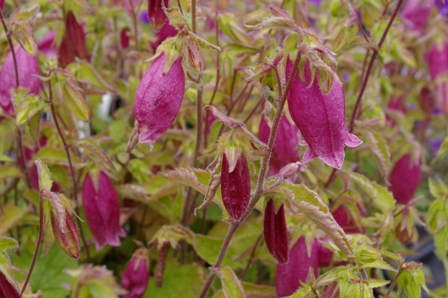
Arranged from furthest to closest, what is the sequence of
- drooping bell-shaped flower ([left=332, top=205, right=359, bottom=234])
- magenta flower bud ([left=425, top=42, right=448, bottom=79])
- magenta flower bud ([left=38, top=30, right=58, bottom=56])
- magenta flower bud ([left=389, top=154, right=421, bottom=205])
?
magenta flower bud ([left=425, top=42, right=448, bottom=79]) < magenta flower bud ([left=389, top=154, right=421, bottom=205]) < magenta flower bud ([left=38, top=30, right=58, bottom=56]) < drooping bell-shaped flower ([left=332, top=205, right=359, bottom=234])

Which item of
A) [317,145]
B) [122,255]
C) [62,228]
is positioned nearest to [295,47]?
[317,145]

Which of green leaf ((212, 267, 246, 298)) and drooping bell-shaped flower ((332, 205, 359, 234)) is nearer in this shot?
green leaf ((212, 267, 246, 298))

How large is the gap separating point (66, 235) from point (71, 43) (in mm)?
430

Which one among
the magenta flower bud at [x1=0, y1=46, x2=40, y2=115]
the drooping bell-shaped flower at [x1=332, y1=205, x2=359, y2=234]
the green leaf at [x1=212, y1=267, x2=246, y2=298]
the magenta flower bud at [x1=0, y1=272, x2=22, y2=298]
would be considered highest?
the magenta flower bud at [x1=0, y1=46, x2=40, y2=115]

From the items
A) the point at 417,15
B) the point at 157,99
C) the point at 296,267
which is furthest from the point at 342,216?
the point at 417,15

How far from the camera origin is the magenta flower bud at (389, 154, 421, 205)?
3.65ft

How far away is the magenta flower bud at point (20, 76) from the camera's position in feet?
2.48

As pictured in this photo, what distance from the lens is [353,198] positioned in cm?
82

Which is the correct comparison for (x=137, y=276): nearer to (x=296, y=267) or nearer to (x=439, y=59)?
(x=296, y=267)

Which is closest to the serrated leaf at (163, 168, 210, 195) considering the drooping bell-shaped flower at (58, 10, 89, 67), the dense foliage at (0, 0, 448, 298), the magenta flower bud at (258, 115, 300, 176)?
the dense foliage at (0, 0, 448, 298)

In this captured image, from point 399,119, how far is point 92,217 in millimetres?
687

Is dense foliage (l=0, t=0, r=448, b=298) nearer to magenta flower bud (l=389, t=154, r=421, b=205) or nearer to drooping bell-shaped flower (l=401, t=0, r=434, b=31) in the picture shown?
magenta flower bud (l=389, t=154, r=421, b=205)

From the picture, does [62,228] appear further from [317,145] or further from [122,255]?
[122,255]

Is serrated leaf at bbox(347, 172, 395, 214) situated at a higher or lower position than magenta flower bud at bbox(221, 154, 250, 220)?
lower
